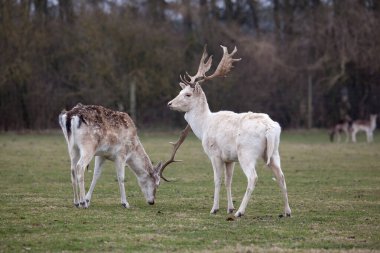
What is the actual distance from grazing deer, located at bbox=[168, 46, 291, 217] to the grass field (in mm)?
587

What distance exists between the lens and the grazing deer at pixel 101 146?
11641 millimetres

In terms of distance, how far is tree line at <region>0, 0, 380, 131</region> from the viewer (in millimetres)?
36281

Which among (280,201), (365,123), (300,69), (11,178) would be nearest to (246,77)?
(300,69)

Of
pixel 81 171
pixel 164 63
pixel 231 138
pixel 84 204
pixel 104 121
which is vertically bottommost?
pixel 84 204

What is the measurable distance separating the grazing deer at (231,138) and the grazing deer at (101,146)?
0.70 m

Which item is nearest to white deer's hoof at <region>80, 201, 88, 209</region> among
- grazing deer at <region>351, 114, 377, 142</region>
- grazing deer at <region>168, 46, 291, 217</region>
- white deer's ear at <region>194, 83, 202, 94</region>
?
grazing deer at <region>168, 46, 291, 217</region>

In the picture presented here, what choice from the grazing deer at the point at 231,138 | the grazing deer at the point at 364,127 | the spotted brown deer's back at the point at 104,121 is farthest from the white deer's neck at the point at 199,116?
the grazing deer at the point at 364,127

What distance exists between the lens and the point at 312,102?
127 ft

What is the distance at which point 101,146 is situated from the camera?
39.7 ft

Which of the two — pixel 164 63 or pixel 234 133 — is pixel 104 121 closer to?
pixel 234 133

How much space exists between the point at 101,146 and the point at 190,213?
1940mm

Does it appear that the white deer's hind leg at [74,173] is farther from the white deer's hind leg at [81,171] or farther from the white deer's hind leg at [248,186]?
the white deer's hind leg at [248,186]

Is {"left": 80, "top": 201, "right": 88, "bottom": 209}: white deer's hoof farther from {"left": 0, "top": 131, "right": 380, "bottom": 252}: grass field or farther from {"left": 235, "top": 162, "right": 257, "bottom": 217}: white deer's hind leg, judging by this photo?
{"left": 235, "top": 162, "right": 257, "bottom": 217}: white deer's hind leg

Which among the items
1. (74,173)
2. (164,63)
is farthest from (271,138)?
(164,63)
